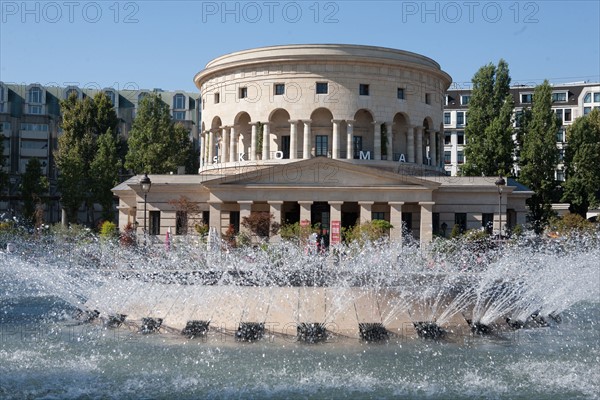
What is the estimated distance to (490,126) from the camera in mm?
66062

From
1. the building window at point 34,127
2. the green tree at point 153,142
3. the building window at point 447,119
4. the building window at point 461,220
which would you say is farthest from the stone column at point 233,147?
the building window at point 447,119

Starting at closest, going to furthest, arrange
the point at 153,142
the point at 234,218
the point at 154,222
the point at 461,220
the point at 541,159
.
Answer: the point at 234,218, the point at 461,220, the point at 154,222, the point at 541,159, the point at 153,142

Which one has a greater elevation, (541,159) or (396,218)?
(541,159)

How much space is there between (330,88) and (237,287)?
38894 mm

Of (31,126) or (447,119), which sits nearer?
(31,126)

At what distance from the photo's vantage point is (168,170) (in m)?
74.0

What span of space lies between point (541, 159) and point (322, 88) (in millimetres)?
21692

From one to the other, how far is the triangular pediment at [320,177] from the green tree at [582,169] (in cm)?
2464

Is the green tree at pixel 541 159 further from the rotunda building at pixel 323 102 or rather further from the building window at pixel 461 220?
the building window at pixel 461 220

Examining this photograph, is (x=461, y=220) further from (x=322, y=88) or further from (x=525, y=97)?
(x=525, y=97)

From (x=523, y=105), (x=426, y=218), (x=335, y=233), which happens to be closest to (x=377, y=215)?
(x=426, y=218)

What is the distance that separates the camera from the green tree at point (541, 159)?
A: 65.6 meters

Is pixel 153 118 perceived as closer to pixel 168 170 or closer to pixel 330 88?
pixel 168 170

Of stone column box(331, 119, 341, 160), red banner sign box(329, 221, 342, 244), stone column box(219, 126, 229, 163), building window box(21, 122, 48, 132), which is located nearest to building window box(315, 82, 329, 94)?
stone column box(331, 119, 341, 160)
